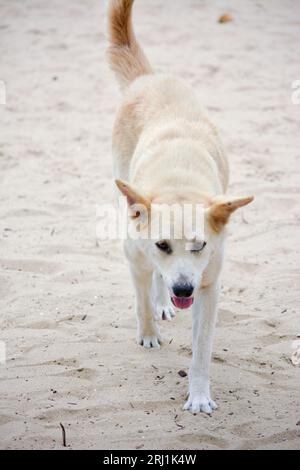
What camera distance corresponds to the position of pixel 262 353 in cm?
452

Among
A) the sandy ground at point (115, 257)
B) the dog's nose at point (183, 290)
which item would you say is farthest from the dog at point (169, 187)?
the sandy ground at point (115, 257)

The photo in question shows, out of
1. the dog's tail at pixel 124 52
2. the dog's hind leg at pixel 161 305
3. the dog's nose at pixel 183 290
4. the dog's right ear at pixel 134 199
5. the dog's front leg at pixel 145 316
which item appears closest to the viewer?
the dog's nose at pixel 183 290

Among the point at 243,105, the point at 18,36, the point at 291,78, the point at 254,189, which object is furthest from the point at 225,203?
the point at 18,36

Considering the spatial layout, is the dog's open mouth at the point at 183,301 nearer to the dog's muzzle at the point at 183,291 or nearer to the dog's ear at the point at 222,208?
the dog's muzzle at the point at 183,291

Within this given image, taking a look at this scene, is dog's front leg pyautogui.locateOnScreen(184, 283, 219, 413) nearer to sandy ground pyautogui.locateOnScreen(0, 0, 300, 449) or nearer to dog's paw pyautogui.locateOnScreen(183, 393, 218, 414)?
dog's paw pyautogui.locateOnScreen(183, 393, 218, 414)

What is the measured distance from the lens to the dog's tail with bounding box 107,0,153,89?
18.5 ft

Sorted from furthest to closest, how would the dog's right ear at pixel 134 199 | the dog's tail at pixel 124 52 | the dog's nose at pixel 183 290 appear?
the dog's tail at pixel 124 52, the dog's right ear at pixel 134 199, the dog's nose at pixel 183 290

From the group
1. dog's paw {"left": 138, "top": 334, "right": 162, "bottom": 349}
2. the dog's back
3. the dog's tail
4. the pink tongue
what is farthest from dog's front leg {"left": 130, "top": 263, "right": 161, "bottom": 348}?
the dog's tail

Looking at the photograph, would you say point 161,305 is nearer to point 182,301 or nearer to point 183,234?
point 182,301

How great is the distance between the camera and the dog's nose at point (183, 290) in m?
3.73

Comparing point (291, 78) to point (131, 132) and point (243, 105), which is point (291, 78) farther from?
point (131, 132)

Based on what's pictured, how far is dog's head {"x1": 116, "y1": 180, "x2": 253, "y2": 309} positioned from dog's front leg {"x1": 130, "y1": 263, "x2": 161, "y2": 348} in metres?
0.66

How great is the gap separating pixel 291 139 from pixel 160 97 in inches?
110

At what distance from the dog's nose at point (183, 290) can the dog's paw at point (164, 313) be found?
1.46 m
